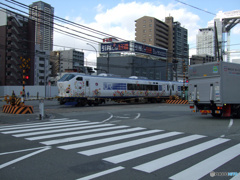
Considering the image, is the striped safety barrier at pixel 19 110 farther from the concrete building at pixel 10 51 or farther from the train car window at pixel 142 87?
the concrete building at pixel 10 51

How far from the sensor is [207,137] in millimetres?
8023

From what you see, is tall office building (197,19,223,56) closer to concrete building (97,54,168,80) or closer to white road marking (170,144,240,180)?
concrete building (97,54,168,80)

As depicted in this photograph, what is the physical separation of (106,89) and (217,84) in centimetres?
1583

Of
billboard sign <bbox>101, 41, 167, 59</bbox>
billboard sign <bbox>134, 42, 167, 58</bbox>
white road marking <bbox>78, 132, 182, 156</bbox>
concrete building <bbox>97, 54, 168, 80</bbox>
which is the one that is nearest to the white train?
white road marking <bbox>78, 132, 182, 156</bbox>

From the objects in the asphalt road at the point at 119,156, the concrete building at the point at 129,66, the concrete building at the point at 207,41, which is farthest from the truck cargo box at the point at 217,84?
the concrete building at the point at 129,66

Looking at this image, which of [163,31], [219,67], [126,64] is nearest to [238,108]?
[219,67]

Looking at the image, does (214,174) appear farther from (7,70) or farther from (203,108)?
(7,70)

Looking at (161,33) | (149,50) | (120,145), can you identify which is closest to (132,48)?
(149,50)

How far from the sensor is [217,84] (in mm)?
12867

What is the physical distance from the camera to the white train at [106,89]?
2356 centimetres

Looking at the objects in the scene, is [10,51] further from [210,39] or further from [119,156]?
[119,156]

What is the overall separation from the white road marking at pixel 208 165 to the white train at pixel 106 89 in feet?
62.9

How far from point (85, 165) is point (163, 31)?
10518cm

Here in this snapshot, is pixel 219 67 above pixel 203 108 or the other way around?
above
